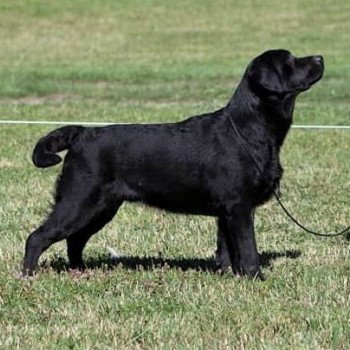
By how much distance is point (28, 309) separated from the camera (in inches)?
238

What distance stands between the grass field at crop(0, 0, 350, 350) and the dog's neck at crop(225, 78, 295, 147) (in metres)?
1.09

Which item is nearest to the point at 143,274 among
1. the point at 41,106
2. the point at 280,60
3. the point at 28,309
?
the point at 28,309

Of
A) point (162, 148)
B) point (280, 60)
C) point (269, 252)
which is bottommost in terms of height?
point (269, 252)

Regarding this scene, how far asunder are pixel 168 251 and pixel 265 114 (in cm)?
180

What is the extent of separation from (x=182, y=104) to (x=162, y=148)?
44.2 ft

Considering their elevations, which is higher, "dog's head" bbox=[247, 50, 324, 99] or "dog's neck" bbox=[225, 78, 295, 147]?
"dog's head" bbox=[247, 50, 324, 99]

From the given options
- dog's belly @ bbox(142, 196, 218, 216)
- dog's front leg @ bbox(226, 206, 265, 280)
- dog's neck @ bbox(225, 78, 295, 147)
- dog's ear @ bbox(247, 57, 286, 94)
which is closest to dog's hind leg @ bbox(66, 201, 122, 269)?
dog's belly @ bbox(142, 196, 218, 216)

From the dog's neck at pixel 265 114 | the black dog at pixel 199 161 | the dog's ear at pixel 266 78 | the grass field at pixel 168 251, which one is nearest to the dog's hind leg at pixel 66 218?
the black dog at pixel 199 161

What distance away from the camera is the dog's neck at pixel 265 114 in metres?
6.83

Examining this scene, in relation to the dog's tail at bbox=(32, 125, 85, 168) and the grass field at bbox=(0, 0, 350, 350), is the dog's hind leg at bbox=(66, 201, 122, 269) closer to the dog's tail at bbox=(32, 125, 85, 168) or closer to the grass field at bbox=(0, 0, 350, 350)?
the grass field at bbox=(0, 0, 350, 350)

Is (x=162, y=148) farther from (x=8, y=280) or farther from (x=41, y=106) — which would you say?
(x=41, y=106)

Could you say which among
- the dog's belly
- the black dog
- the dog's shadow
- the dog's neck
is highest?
the dog's neck

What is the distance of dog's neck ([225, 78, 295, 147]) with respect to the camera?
269 inches

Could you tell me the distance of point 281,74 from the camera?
6805 millimetres
